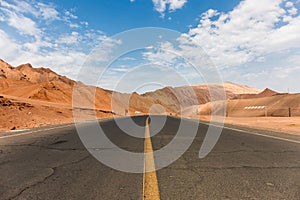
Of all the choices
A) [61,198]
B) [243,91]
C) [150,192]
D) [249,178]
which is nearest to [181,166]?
[249,178]

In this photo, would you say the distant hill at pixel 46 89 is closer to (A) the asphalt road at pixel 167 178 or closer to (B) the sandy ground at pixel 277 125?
(B) the sandy ground at pixel 277 125

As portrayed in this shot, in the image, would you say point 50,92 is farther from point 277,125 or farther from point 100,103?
point 277,125

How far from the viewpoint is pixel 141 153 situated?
23.7ft

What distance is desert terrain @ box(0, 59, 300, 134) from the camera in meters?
27.7

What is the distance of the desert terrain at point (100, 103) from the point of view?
27727 millimetres

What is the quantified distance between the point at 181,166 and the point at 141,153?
189 centimetres

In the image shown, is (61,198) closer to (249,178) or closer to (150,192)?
(150,192)

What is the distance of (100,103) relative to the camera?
9769 centimetres

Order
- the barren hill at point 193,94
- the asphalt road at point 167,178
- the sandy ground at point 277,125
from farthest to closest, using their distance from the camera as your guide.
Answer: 1. the barren hill at point 193,94
2. the sandy ground at point 277,125
3. the asphalt road at point 167,178

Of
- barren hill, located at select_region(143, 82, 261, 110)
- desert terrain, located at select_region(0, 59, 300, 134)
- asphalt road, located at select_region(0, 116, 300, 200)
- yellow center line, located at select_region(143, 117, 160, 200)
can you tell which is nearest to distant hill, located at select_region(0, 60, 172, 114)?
desert terrain, located at select_region(0, 59, 300, 134)

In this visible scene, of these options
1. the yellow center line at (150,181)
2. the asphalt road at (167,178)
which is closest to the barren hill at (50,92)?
the asphalt road at (167,178)

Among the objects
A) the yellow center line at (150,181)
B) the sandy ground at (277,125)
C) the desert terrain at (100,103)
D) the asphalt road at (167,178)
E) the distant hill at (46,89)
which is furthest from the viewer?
the distant hill at (46,89)

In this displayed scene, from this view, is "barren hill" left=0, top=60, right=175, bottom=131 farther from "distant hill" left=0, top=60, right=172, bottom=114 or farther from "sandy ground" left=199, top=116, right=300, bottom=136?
"sandy ground" left=199, top=116, right=300, bottom=136

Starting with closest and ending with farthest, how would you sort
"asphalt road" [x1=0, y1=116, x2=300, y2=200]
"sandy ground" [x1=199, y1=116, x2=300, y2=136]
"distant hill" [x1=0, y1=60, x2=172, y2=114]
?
"asphalt road" [x1=0, y1=116, x2=300, y2=200] < "sandy ground" [x1=199, y1=116, x2=300, y2=136] < "distant hill" [x1=0, y1=60, x2=172, y2=114]
